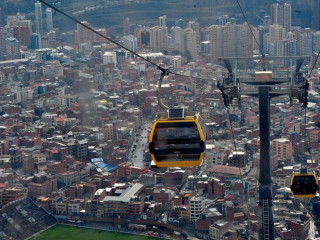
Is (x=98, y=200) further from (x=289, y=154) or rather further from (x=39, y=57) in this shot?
(x=39, y=57)

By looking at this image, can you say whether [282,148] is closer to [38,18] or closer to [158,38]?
[158,38]

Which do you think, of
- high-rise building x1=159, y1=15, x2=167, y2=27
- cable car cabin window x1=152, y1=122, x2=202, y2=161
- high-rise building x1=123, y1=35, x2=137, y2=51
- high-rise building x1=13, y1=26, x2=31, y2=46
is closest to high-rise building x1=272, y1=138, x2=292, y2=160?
cable car cabin window x1=152, y1=122, x2=202, y2=161

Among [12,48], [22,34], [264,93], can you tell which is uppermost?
[264,93]

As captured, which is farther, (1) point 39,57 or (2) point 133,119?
(1) point 39,57

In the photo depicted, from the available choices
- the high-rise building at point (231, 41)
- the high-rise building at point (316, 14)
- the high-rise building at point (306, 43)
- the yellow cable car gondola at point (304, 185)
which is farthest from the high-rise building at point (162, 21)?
the yellow cable car gondola at point (304, 185)

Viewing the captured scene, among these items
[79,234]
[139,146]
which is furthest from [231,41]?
[79,234]

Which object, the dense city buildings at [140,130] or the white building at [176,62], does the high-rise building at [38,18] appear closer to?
the dense city buildings at [140,130]

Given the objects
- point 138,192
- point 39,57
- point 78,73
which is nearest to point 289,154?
point 138,192
